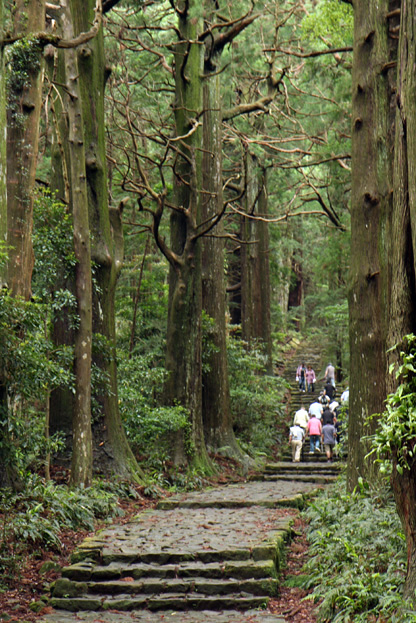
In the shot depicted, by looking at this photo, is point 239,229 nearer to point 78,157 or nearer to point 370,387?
point 78,157

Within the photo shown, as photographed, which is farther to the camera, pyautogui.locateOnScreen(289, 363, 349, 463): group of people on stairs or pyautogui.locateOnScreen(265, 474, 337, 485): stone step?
pyautogui.locateOnScreen(289, 363, 349, 463): group of people on stairs

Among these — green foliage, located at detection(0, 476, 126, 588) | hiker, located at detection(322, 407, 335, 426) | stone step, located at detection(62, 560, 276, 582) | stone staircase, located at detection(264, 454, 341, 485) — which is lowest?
stone staircase, located at detection(264, 454, 341, 485)

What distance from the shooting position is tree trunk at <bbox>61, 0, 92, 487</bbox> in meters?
10.5

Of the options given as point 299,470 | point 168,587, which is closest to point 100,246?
point 168,587

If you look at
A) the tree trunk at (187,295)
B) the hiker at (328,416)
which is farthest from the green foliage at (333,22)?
the hiker at (328,416)

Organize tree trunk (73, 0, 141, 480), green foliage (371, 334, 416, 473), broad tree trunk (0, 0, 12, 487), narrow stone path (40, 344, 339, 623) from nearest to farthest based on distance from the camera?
green foliage (371, 334, 416, 473) < narrow stone path (40, 344, 339, 623) < broad tree trunk (0, 0, 12, 487) < tree trunk (73, 0, 141, 480)

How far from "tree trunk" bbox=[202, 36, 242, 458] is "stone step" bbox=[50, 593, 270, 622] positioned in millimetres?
10039

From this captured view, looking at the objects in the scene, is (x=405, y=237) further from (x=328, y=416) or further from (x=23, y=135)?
(x=328, y=416)

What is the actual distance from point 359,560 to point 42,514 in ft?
14.0

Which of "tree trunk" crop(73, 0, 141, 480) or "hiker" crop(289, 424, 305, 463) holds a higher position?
"tree trunk" crop(73, 0, 141, 480)

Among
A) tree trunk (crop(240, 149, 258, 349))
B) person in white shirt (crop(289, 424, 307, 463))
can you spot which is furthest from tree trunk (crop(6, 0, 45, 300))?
tree trunk (crop(240, 149, 258, 349))

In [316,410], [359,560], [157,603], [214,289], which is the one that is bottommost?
[157,603]

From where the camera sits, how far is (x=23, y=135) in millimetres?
9914

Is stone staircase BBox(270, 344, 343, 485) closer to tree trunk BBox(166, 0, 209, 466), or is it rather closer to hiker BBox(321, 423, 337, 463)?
hiker BBox(321, 423, 337, 463)
